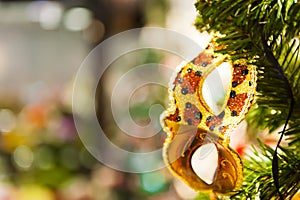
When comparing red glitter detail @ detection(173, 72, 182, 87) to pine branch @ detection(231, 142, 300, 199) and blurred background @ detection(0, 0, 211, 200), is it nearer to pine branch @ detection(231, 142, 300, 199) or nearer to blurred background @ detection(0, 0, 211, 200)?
pine branch @ detection(231, 142, 300, 199)

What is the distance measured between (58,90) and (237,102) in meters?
1.90

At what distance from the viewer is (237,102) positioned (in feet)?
1.33

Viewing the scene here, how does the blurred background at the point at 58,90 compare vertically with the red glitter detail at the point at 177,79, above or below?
below

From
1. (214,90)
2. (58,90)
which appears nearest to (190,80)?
(214,90)

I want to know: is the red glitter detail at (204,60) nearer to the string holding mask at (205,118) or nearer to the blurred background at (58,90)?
the string holding mask at (205,118)

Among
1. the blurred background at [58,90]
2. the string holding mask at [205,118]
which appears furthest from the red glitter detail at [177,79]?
the blurred background at [58,90]

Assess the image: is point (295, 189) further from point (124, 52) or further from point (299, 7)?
point (124, 52)

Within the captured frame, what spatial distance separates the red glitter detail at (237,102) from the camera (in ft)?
1.32

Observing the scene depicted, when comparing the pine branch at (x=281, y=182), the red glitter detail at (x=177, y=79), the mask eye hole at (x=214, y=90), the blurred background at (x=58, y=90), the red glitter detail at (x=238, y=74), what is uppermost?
the red glitter detail at (x=238, y=74)

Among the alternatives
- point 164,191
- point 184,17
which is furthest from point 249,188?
point 184,17

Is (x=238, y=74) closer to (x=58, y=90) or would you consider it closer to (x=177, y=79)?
(x=177, y=79)

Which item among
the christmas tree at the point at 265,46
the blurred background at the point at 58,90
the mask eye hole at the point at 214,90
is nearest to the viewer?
the christmas tree at the point at 265,46

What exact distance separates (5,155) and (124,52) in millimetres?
516

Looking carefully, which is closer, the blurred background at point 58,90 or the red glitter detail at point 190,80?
the red glitter detail at point 190,80
